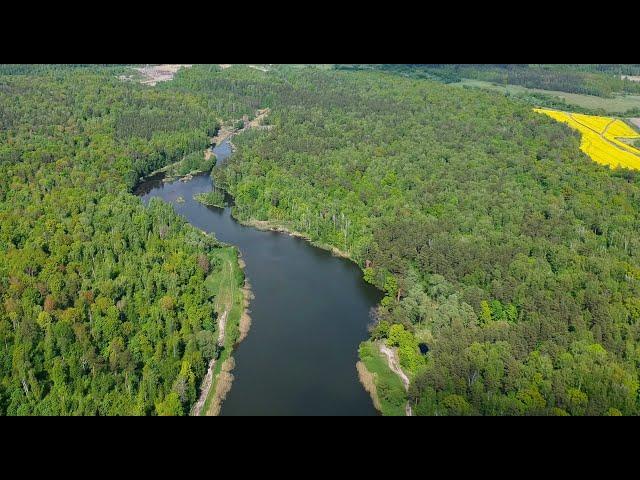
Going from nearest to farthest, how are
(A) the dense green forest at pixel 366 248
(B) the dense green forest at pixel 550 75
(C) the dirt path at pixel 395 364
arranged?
(A) the dense green forest at pixel 366 248 < (C) the dirt path at pixel 395 364 < (B) the dense green forest at pixel 550 75

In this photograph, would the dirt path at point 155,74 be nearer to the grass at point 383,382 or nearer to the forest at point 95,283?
the forest at point 95,283

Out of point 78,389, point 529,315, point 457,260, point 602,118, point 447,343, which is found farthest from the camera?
point 602,118

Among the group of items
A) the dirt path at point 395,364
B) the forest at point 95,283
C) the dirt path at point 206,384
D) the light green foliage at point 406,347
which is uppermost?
the forest at point 95,283

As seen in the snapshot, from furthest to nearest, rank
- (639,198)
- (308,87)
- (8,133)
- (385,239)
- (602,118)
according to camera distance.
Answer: (308,87), (602,118), (8,133), (639,198), (385,239)

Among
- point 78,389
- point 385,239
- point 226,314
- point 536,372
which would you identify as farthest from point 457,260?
point 78,389

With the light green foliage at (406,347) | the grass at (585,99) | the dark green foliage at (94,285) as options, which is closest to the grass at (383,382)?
the light green foliage at (406,347)

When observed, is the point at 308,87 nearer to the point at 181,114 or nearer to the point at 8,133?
the point at 181,114

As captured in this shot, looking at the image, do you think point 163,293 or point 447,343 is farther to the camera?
point 163,293

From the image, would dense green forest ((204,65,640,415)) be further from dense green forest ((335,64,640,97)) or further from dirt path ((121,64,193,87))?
dirt path ((121,64,193,87))
